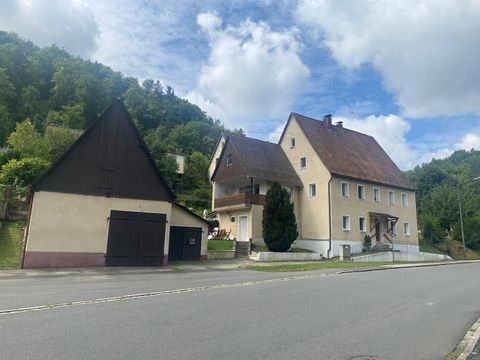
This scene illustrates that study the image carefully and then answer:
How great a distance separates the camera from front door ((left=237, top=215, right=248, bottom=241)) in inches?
1348

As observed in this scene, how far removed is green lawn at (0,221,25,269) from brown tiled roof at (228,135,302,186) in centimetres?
1768

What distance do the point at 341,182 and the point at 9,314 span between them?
3085cm

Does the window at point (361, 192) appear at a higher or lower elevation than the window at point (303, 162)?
lower

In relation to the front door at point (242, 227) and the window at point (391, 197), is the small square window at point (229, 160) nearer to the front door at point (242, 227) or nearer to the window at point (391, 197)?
the front door at point (242, 227)

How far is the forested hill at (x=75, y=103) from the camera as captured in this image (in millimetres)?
58906

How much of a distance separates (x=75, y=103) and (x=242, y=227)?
45554mm

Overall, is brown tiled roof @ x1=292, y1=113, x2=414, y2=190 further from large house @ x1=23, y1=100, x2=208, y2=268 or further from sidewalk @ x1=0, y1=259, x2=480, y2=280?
large house @ x1=23, y1=100, x2=208, y2=268

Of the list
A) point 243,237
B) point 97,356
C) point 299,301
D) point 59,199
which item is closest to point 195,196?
point 243,237

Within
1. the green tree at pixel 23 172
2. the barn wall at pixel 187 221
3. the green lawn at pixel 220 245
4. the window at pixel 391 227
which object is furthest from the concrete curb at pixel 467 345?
the window at pixel 391 227

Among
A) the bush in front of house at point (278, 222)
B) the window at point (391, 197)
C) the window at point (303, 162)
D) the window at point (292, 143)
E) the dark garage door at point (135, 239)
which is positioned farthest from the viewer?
the window at point (391, 197)

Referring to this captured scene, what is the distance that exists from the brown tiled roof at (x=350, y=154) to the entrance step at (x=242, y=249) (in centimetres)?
1029

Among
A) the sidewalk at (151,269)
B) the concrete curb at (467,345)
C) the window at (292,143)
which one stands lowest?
the concrete curb at (467,345)

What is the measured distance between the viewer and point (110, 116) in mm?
24062

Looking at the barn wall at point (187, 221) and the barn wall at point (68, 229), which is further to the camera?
the barn wall at point (187, 221)
